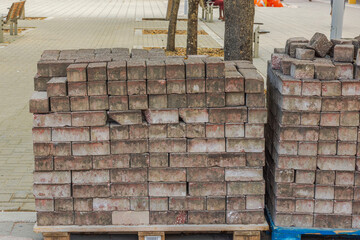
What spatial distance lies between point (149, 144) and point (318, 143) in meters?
1.33

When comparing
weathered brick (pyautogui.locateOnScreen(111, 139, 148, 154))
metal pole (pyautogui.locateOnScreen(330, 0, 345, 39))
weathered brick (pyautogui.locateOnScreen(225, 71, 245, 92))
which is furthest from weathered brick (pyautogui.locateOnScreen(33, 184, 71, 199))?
metal pole (pyautogui.locateOnScreen(330, 0, 345, 39))

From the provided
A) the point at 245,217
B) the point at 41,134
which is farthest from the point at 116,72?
the point at 245,217

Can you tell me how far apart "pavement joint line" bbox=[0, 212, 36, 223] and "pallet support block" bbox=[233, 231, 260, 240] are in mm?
1925

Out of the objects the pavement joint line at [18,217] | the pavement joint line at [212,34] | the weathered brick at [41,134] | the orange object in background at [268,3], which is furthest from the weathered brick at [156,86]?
the orange object in background at [268,3]

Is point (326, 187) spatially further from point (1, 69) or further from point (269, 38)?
point (269, 38)

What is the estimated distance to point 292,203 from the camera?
4.53 m

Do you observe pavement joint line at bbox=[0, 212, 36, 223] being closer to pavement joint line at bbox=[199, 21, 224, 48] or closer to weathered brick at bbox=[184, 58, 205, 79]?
weathered brick at bbox=[184, 58, 205, 79]

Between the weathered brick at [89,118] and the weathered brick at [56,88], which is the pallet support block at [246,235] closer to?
the weathered brick at [89,118]

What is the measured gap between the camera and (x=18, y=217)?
5312 mm

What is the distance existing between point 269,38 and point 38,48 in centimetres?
795

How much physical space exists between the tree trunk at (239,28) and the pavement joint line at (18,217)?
337cm

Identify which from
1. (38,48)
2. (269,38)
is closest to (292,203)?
(38,48)

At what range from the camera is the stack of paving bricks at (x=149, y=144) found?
4422 millimetres

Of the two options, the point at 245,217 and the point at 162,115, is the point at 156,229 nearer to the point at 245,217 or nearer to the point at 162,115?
the point at 245,217
